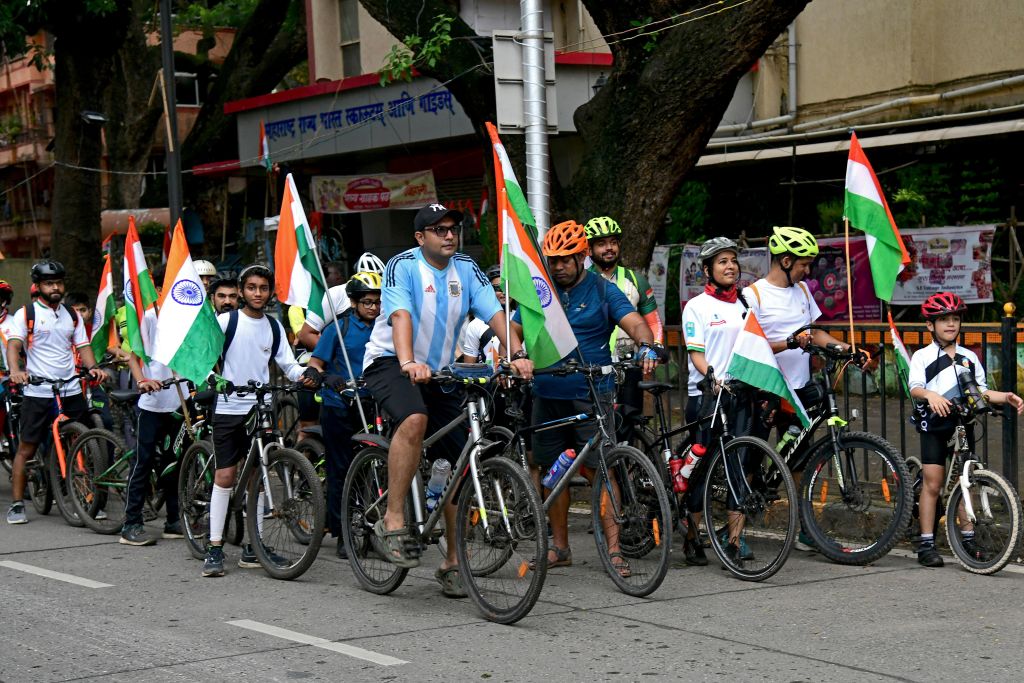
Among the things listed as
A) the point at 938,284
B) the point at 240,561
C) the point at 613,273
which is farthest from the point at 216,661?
the point at 938,284

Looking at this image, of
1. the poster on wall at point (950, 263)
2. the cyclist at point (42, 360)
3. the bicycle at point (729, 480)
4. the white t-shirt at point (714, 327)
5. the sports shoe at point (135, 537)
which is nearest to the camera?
the bicycle at point (729, 480)

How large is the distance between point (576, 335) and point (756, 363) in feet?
3.37

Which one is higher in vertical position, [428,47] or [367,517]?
[428,47]

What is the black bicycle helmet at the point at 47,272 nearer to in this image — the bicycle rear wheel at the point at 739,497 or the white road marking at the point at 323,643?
the white road marking at the point at 323,643

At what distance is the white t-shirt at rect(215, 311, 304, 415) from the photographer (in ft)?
27.4

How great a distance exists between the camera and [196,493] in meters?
8.72

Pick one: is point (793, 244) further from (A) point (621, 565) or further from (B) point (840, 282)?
(B) point (840, 282)

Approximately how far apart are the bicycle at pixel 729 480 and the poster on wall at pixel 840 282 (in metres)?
9.59

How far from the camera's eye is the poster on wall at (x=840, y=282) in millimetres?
17219

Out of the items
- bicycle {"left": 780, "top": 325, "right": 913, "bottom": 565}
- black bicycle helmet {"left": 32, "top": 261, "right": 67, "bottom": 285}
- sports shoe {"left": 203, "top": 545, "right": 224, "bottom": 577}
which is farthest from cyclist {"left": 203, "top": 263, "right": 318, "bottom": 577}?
bicycle {"left": 780, "top": 325, "right": 913, "bottom": 565}

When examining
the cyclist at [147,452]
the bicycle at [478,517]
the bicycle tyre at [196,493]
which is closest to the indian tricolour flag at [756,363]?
the bicycle at [478,517]

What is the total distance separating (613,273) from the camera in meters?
9.07

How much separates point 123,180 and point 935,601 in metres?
25.4

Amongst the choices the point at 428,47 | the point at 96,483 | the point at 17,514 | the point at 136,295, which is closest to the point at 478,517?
the point at 136,295
